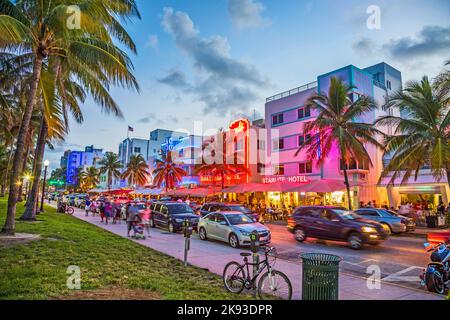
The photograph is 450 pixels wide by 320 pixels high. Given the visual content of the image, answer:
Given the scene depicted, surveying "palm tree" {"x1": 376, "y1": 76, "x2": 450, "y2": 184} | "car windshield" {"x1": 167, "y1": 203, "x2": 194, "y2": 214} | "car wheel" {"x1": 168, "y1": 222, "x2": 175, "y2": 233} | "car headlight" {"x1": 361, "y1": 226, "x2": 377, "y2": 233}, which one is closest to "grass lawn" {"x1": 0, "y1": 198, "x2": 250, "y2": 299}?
"car wheel" {"x1": 168, "y1": 222, "x2": 175, "y2": 233}

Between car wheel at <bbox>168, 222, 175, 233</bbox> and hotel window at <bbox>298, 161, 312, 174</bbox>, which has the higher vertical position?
hotel window at <bbox>298, 161, 312, 174</bbox>

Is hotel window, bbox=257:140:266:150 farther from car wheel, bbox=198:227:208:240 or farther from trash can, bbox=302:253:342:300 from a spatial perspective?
trash can, bbox=302:253:342:300

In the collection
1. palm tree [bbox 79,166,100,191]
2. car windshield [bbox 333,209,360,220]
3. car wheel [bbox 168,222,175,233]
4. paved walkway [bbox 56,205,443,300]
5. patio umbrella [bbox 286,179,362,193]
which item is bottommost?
paved walkway [bbox 56,205,443,300]

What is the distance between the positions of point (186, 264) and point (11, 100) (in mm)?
29089

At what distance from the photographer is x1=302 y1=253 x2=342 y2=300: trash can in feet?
17.2

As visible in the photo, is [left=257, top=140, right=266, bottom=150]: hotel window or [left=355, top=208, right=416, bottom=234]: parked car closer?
[left=355, top=208, right=416, bottom=234]: parked car

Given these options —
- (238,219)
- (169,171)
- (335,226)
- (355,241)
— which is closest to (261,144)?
(169,171)

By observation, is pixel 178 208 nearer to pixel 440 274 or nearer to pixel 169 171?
pixel 440 274

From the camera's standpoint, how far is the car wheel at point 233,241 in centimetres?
1347

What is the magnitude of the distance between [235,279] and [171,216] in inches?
506

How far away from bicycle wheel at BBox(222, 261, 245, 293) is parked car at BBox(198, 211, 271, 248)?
6033 millimetres

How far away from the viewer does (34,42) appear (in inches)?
461

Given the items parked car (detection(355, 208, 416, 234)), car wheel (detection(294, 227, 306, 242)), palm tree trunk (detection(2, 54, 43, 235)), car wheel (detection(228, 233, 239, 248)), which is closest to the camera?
palm tree trunk (detection(2, 54, 43, 235))
